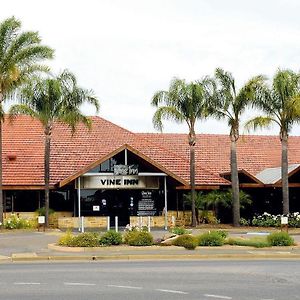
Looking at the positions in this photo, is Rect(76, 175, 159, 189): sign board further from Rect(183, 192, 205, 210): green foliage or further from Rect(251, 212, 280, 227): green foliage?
Rect(251, 212, 280, 227): green foliage

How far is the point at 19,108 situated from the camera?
34.2 m

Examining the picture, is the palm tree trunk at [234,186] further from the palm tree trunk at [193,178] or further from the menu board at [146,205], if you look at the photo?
the menu board at [146,205]

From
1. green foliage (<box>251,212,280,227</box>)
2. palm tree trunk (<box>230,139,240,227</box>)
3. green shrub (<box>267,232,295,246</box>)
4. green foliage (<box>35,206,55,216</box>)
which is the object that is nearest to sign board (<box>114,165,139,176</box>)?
green foliage (<box>35,206,55,216</box>)

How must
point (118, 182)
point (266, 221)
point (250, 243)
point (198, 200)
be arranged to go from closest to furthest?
point (250, 243)
point (266, 221)
point (118, 182)
point (198, 200)

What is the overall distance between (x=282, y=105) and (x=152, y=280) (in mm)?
23293

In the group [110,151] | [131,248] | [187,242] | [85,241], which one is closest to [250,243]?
[187,242]

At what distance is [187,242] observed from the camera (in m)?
23.5

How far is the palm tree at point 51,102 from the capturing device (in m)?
34.4

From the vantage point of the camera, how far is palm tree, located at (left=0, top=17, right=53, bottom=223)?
109 feet

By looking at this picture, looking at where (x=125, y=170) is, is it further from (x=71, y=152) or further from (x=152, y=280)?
(x=152, y=280)

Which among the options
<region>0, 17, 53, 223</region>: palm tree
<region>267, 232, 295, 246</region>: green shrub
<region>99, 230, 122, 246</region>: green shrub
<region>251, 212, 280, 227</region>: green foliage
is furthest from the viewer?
<region>251, 212, 280, 227</region>: green foliage

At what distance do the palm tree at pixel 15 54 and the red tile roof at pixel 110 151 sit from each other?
177 inches

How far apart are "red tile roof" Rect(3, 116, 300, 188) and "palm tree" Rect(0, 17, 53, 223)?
4.49 m

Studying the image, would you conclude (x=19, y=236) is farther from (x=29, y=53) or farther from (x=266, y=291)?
(x=266, y=291)
